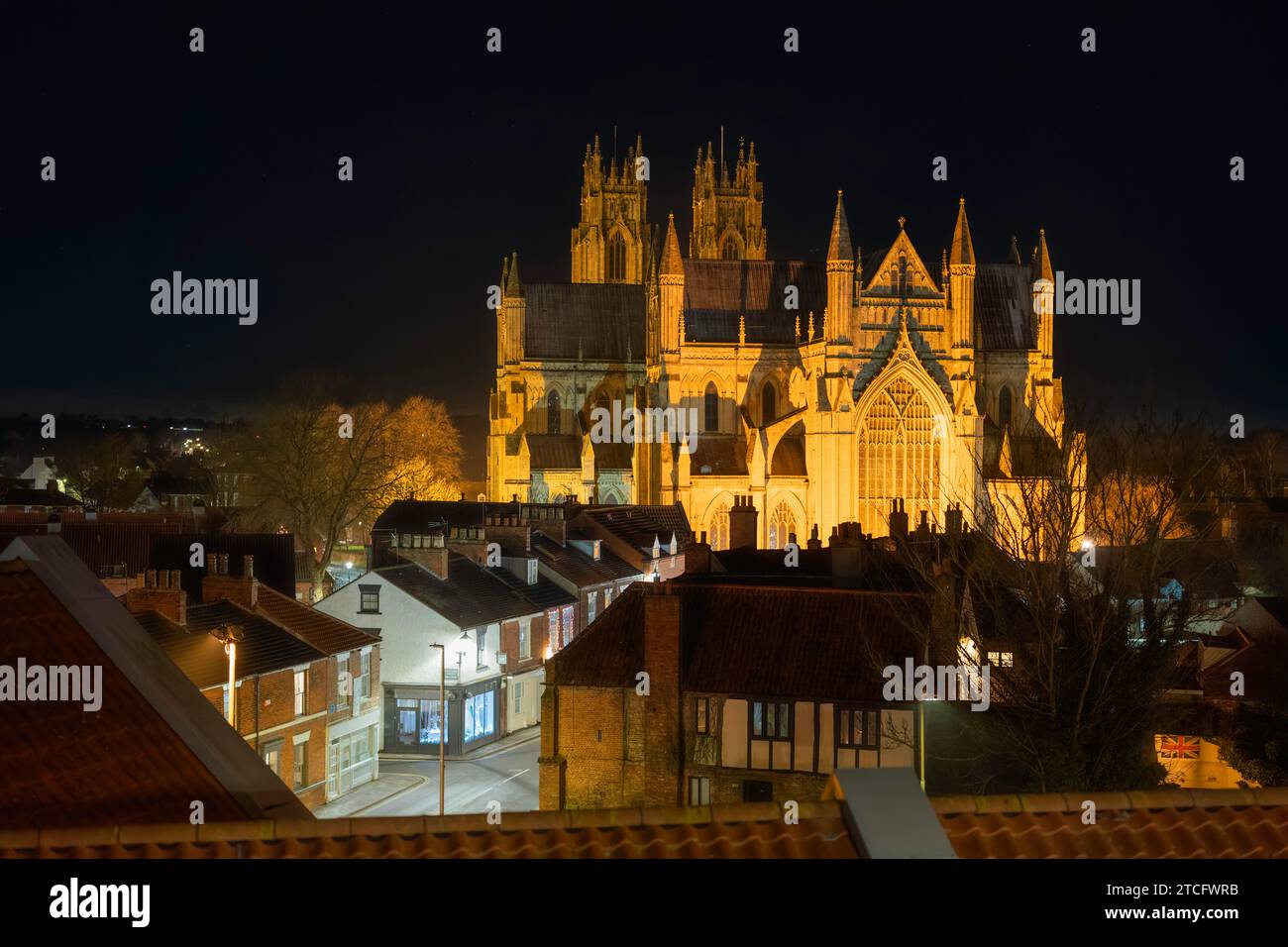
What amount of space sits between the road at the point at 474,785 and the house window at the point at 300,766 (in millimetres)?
1888

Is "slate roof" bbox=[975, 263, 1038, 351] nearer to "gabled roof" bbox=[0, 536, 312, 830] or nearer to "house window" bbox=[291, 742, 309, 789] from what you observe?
"house window" bbox=[291, 742, 309, 789]

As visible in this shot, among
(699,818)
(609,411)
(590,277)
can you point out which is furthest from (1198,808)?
(590,277)

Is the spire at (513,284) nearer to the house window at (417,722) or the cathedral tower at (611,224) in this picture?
the cathedral tower at (611,224)

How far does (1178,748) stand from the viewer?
30.9 meters

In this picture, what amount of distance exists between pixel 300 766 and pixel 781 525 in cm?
4844

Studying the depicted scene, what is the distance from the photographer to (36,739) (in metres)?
10.4

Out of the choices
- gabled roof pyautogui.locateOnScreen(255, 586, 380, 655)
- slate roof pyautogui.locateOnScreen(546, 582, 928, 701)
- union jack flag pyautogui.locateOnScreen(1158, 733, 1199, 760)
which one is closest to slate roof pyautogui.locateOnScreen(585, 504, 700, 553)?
gabled roof pyautogui.locateOnScreen(255, 586, 380, 655)

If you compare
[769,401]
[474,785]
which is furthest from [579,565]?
[769,401]

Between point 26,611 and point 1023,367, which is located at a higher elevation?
point 1023,367

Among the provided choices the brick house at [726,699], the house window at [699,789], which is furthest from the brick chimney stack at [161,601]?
the house window at [699,789]

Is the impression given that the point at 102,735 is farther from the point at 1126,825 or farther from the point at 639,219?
the point at 639,219

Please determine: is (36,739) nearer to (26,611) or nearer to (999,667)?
(26,611)

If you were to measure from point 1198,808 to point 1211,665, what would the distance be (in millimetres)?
28953
